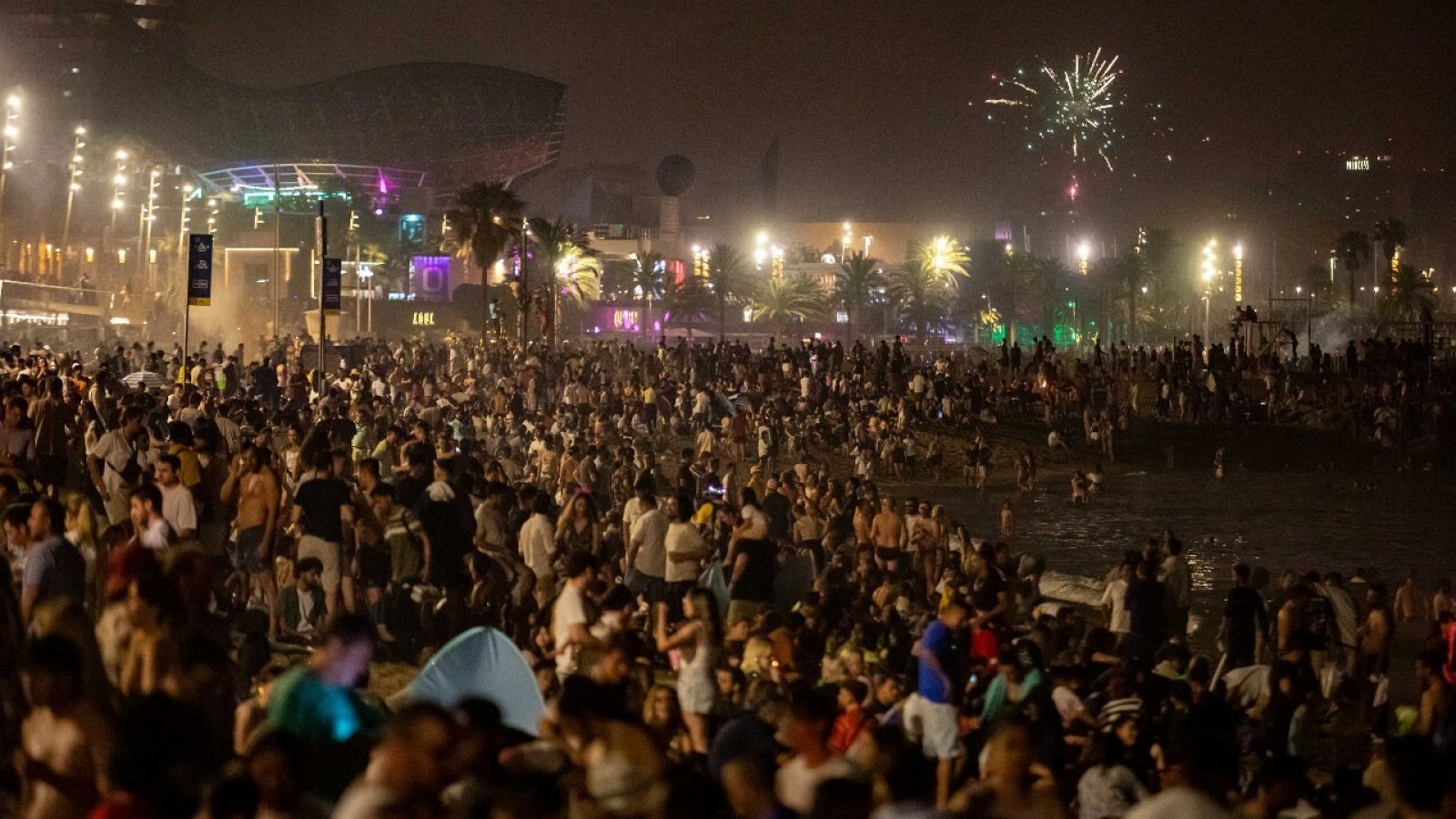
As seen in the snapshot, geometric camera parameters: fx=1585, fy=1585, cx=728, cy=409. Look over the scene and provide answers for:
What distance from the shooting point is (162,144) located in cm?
11162

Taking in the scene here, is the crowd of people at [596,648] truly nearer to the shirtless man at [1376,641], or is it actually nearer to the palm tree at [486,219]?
the shirtless man at [1376,641]


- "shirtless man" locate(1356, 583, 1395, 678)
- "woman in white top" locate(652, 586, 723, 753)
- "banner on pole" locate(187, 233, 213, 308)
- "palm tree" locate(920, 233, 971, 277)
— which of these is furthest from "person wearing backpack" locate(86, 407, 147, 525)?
"palm tree" locate(920, 233, 971, 277)

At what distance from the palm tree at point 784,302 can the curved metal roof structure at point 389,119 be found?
24.6 metres

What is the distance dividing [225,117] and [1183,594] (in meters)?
109

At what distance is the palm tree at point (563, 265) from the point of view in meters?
69.1

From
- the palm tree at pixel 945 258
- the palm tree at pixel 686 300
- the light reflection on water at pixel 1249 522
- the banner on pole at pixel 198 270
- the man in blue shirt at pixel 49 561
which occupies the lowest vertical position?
the light reflection on water at pixel 1249 522

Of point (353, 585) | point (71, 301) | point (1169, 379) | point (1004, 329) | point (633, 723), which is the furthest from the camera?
point (1004, 329)

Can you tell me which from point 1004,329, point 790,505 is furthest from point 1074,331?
point 790,505

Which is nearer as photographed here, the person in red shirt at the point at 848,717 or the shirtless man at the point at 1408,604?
the person in red shirt at the point at 848,717

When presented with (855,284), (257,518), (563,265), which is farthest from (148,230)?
(257,518)

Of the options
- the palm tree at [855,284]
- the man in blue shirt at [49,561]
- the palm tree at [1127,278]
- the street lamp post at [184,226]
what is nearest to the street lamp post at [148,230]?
the street lamp post at [184,226]

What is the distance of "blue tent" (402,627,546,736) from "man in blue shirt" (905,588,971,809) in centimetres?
236

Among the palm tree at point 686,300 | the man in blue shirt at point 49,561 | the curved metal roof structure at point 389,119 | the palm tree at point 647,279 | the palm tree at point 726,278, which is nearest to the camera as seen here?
the man in blue shirt at point 49,561

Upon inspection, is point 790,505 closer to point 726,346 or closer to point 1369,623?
point 1369,623
